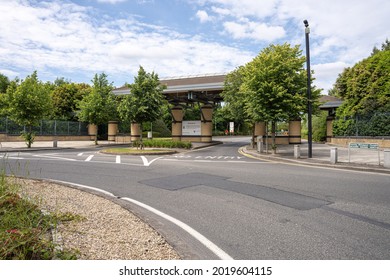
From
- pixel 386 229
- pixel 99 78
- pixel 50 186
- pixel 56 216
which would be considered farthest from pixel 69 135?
pixel 386 229

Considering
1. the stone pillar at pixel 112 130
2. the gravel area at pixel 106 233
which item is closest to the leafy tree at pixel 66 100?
the stone pillar at pixel 112 130

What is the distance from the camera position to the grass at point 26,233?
305 cm

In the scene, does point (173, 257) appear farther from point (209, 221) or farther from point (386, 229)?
point (386, 229)

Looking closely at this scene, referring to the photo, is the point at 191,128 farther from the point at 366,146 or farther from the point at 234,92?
the point at 366,146

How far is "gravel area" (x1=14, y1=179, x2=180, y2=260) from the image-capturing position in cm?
345

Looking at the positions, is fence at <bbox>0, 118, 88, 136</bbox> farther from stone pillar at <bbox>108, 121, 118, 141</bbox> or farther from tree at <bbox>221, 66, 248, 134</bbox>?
tree at <bbox>221, 66, 248, 134</bbox>

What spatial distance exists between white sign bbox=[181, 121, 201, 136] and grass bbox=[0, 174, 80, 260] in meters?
26.5

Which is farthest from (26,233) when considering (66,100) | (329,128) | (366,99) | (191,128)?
(66,100)

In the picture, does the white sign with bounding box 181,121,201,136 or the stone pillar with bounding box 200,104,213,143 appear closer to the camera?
the stone pillar with bounding box 200,104,213,143

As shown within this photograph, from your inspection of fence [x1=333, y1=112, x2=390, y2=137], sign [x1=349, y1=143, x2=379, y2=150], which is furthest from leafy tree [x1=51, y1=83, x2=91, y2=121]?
sign [x1=349, y1=143, x2=379, y2=150]

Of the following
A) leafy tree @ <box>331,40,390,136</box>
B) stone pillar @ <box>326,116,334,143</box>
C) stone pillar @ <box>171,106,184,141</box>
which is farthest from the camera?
stone pillar @ <box>171,106,184,141</box>

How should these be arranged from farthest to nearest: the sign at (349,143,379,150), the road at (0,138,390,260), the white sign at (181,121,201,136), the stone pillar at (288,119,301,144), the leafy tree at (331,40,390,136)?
the white sign at (181,121,201,136), the stone pillar at (288,119,301,144), the leafy tree at (331,40,390,136), the sign at (349,143,379,150), the road at (0,138,390,260)

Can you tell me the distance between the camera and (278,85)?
1562 centimetres

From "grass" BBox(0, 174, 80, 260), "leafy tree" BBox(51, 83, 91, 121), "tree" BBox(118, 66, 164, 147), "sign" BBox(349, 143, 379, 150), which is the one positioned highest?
"leafy tree" BBox(51, 83, 91, 121)
